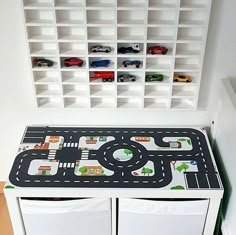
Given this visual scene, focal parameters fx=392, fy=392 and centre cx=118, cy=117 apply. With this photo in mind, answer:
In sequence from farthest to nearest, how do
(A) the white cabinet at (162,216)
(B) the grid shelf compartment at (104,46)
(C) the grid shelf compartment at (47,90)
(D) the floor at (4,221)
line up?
(D) the floor at (4,221), (C) the grid shelf compartment at (47,90), (B) the grid shelf compartment at (104,46), (A) the white cabinet at (162,216)

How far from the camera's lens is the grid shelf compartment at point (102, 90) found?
1586mm

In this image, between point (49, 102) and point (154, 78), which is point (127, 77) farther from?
point (49, 102)

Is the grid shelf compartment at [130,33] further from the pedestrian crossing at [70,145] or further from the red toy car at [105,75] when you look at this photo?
the pedestrian crossing at [70,145]

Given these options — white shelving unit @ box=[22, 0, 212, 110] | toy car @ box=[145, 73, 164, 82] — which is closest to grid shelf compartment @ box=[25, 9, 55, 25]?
white shelving unit @ box=[22, 0, 212, 110]

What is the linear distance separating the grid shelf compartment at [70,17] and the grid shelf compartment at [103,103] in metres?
0.35

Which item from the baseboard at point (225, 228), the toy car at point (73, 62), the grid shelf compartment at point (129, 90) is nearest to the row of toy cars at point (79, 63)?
the toy car at point (73, 62)

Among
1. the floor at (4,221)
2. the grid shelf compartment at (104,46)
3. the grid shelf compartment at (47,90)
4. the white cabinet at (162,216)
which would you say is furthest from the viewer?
the floor at (4,221)

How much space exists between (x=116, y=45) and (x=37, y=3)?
319 mm

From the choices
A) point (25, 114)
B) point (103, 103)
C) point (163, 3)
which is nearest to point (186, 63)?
point (163, 3)

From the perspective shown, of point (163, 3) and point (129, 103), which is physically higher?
point (163, 3)

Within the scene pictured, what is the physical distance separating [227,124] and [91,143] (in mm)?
528

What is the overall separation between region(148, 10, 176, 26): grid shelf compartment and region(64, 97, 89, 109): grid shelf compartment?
42 cm

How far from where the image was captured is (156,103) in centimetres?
165

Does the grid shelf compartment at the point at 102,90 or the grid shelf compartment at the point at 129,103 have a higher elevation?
the grid shelf compartment at the point at 102,90
